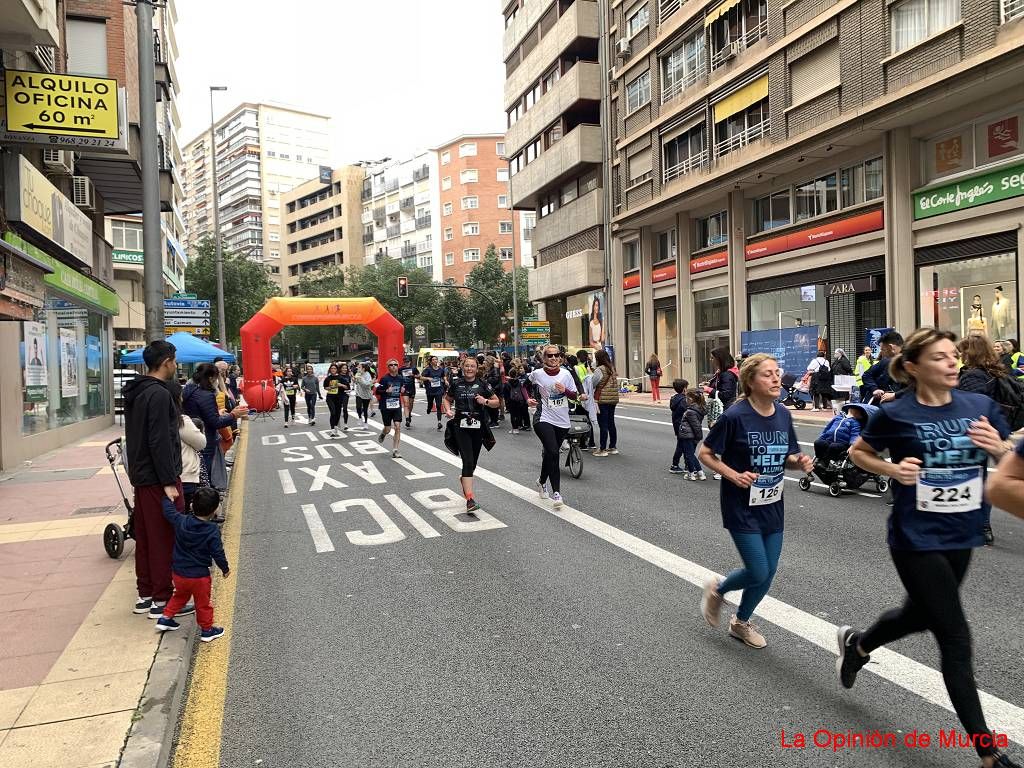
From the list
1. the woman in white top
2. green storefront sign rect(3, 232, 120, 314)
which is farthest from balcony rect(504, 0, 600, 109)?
the woman in white top

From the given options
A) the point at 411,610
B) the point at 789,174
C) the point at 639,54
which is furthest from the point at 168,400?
the point at 639,54

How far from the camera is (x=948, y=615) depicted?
300 centimetres

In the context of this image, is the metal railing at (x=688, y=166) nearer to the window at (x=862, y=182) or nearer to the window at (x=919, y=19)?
→ the window at (x=862, y=182)

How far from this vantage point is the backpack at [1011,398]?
6492 mm

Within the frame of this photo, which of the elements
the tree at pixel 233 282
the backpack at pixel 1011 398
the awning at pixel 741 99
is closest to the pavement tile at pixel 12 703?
the backpack at pixel 1011 398

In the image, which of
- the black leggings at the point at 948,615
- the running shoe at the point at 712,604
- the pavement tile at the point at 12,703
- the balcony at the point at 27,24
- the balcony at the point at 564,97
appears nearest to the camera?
the black leggings at the point at 948,615

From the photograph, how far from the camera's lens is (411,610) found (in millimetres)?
5137

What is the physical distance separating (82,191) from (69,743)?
19.3 meters

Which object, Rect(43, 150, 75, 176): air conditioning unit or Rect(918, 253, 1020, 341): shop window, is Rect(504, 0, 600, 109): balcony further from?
Rect(43, 150, 75, 176): air conditioning unit

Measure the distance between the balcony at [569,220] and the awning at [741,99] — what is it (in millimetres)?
9998

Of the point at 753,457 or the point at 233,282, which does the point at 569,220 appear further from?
the point at 753,457

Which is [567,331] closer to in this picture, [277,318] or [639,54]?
[639,54]

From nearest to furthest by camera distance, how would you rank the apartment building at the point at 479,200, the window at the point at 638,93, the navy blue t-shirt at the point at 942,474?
the navy blue t-shirt at the point at 942,474 → the window at the point at 638,93 → the apartment building at the point at 479,200

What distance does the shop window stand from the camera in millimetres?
17641
